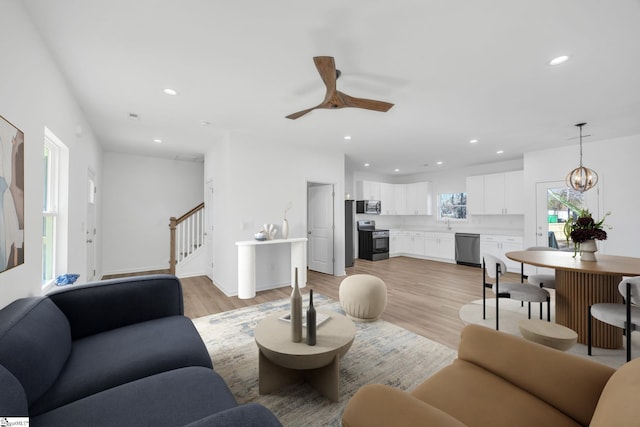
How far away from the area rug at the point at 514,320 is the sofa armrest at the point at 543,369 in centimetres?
199

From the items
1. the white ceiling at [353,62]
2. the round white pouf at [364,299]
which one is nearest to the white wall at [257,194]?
the white ceiling at [353,62]

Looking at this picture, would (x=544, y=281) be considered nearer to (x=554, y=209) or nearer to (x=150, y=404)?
(x=554, y=209)

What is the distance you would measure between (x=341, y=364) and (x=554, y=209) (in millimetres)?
5663

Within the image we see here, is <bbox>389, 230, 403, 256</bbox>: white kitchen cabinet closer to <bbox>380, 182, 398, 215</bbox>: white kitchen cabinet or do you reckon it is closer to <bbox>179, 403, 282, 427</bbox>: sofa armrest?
<bbox>380, 182, 398, 215</bbox>: white kitchen cabinet

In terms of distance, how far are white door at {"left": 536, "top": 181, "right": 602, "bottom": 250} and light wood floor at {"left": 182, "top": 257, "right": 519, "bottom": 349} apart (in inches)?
41.1

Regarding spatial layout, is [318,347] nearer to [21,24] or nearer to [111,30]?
[111,30]

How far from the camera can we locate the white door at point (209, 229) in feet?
18.3

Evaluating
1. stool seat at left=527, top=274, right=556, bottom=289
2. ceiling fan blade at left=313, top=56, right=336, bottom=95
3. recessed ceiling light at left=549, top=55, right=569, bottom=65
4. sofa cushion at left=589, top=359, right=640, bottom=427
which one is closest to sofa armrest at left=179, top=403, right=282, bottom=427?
sofa cushion at left=589, top=359, right=640, bottom=427

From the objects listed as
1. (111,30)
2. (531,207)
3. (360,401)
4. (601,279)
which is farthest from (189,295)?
(531,207)

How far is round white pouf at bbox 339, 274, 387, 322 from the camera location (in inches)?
128

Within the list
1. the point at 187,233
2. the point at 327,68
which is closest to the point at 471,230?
the point at 327,68

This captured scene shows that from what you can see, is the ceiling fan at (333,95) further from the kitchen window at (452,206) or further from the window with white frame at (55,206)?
the kitchen window at (452,206)

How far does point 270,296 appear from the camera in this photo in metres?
4.42

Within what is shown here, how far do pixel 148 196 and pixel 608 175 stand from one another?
925 centimetres
